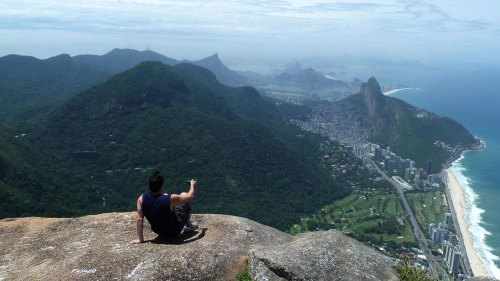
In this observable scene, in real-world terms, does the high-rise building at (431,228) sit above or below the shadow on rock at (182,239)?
below

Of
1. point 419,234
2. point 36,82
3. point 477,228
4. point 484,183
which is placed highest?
point 36,82

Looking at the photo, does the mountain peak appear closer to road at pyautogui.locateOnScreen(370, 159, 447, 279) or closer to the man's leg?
road at pyautogui.locateOnScreen(370, 159, 447, 279)

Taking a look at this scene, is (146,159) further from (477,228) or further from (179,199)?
(477,228)

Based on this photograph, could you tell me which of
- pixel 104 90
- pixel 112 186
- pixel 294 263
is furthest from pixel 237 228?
pixel 104 90

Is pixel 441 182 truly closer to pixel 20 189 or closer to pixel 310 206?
pixel 310 206

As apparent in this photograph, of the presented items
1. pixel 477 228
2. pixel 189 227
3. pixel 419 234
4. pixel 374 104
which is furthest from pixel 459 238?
pixel 374 104

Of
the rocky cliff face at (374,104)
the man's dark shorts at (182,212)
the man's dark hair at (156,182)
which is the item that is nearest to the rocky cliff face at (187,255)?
the man's dark shorts at (182,212)

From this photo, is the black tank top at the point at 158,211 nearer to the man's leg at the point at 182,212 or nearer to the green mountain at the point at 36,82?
the man's leg at the point at 182,212
